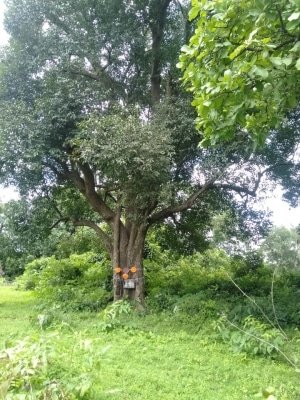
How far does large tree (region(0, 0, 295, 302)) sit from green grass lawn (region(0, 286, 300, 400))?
2.48 metres

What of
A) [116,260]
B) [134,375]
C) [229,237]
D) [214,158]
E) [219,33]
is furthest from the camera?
[229,237]

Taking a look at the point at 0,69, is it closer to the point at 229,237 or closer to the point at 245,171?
the point at 245,171

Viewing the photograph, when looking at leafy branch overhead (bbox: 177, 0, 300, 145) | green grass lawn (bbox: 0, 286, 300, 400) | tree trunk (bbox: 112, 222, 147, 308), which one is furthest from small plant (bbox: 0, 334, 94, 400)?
tree trunk (bbox: 112, 222, 147, 308)

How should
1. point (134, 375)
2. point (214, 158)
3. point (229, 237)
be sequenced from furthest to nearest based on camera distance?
point (229, 237) → point (214, 158) → point (134, 375)

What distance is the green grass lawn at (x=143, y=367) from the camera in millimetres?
3256

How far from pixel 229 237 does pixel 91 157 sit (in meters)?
5.27

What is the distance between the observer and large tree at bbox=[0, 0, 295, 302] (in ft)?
25.0

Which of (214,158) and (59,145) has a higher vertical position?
(59,145)

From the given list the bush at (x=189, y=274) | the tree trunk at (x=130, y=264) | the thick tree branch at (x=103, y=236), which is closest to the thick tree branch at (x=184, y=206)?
the tree trunk at (x=130, y=264)

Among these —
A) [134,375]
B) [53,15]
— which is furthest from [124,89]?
[134,375]

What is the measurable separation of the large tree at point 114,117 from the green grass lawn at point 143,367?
248cm

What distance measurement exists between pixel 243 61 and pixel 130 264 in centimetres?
767

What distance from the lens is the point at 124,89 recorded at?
976 centimetres

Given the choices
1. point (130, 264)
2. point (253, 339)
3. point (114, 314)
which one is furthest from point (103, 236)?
point (253, 339)
